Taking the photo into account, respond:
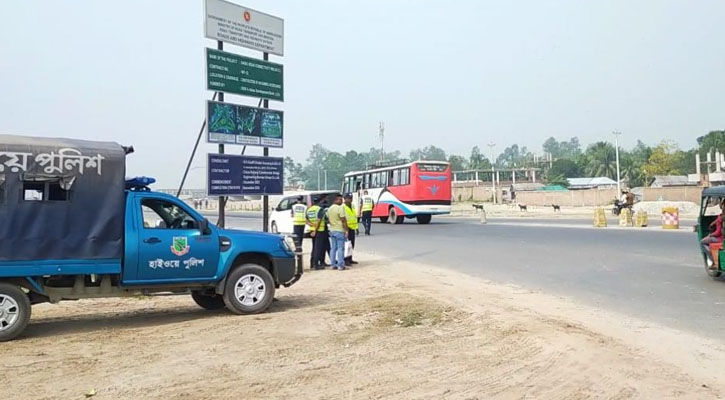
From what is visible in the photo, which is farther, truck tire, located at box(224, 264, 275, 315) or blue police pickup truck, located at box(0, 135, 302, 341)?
truck tire, located at box(224, 264, 275, 315)

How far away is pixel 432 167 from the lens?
3278 centimetres

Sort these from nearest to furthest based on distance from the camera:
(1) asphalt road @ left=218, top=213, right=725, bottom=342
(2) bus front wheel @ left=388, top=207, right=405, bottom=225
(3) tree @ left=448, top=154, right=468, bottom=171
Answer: (1) asphalt road @ left=218, top=213, right=725, bottom=342
(2) bus front wheel @ left=388, top=207, right=405, bottom=225
(3) tree @ left=448, top=154, right=468, bottom=171

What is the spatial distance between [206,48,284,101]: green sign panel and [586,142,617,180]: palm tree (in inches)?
3940

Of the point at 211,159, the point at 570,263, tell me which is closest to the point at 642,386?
the point at 570,263

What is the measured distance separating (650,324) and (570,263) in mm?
7003

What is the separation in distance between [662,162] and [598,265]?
82.5m

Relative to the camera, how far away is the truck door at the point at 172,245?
825 cm

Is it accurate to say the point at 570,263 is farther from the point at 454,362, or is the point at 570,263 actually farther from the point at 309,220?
the point at 454,362

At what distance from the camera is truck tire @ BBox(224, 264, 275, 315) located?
8797mm

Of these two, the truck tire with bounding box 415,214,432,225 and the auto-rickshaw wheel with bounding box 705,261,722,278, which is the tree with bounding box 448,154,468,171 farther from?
the auto-rickshaw wheel with bounding box 705,261,722,278

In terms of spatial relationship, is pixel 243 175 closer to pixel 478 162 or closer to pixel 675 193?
pixel 675 193

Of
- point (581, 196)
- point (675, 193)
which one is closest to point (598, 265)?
point (675, 193)

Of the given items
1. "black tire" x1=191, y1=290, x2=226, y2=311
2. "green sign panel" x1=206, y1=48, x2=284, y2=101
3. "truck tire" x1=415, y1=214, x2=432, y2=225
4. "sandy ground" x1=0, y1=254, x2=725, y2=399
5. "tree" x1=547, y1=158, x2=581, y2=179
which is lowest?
"sandy ground" x1=0, y1=254, x2=725, y2=399

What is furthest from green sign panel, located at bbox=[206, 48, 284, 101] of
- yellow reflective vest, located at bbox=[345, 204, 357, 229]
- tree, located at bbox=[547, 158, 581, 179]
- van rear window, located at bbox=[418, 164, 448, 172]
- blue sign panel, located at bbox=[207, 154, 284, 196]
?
tree, located at bbox=[547, 158, 581, 179]
